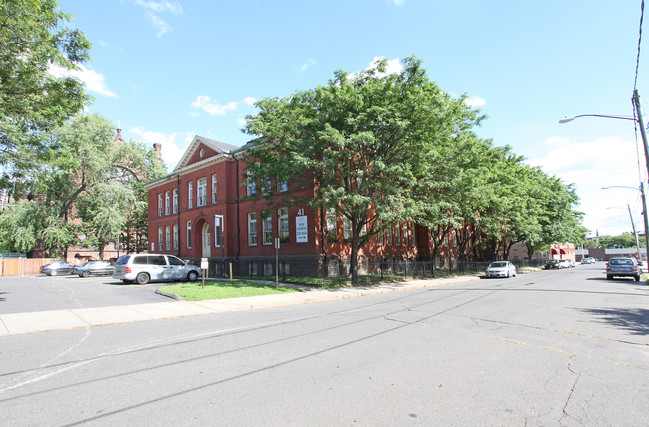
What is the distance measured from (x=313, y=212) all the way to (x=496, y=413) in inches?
834

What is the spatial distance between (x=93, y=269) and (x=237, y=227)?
54.0ft

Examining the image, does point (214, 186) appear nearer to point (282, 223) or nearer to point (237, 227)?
point (237, 227)

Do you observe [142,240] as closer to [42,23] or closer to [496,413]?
[42,23]

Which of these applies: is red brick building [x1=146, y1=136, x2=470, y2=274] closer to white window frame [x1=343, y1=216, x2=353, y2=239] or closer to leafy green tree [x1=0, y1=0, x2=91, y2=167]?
white window frame [x1=343, y1=216, x2=353, y2=239]

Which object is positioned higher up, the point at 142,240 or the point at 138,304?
the point at 142,240

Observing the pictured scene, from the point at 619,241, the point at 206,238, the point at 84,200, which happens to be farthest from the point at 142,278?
the point at 619,241

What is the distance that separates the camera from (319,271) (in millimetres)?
24125

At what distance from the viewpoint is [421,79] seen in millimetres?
18766

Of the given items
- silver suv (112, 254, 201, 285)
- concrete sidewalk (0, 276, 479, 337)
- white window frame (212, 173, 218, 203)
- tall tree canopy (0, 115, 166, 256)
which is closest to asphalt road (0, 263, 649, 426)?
concrete sidewalk (0, 276, 479, 337)

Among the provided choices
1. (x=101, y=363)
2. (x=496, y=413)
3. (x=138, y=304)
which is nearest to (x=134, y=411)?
(x=101, y=363)

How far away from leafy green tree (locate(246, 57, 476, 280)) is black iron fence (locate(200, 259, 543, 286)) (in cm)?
500

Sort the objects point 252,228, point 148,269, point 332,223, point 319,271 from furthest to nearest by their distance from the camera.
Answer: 1. point 252,228
2. point 332,223
3. point 319,271
4. point 148,269

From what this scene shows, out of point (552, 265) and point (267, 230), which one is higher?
point (267, 230)

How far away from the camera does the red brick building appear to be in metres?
25.2
